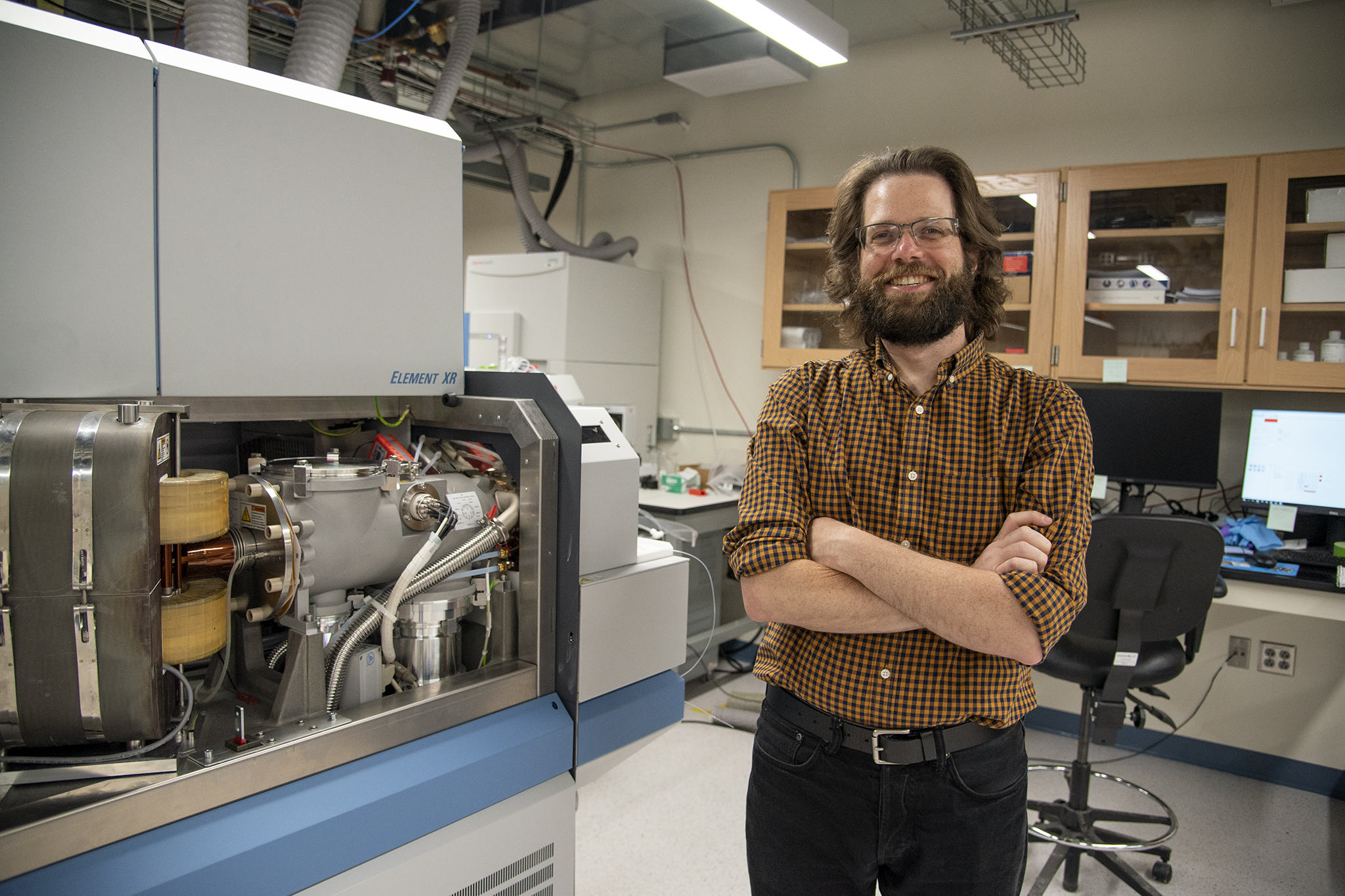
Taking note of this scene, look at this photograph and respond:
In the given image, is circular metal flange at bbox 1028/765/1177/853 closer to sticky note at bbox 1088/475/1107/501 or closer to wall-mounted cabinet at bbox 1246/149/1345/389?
sticky note at bbox 1088/475/1107/501

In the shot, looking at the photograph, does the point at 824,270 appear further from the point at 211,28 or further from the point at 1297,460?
the point at 211,28

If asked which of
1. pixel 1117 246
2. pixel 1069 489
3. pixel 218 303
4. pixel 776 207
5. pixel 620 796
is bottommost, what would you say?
pixel 620 796

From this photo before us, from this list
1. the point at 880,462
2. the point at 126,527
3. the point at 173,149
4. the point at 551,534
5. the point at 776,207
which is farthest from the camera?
the point at 776,207

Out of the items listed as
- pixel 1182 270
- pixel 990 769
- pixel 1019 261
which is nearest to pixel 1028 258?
pixel 1019 261

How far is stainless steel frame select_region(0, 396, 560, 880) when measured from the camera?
2.74 feet

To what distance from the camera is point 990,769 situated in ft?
3.57

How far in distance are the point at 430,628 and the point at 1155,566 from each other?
66.0 inches

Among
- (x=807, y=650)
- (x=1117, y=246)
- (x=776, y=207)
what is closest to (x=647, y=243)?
A: (x=776, y=207)

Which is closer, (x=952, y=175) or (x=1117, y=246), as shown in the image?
(x=952, y=175)

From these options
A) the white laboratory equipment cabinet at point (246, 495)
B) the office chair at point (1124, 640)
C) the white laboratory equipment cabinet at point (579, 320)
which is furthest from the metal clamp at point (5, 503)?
the white laboratory equipment cabinet at point (579, 320)

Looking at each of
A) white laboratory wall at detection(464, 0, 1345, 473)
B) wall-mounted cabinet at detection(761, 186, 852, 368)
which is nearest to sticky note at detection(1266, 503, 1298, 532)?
white laboratory wall at detection(464, 0, 1345, 473)

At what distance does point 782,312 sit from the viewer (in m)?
3.44

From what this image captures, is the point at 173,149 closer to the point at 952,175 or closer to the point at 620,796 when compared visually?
the point at 952,175

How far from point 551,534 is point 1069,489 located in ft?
2.48
